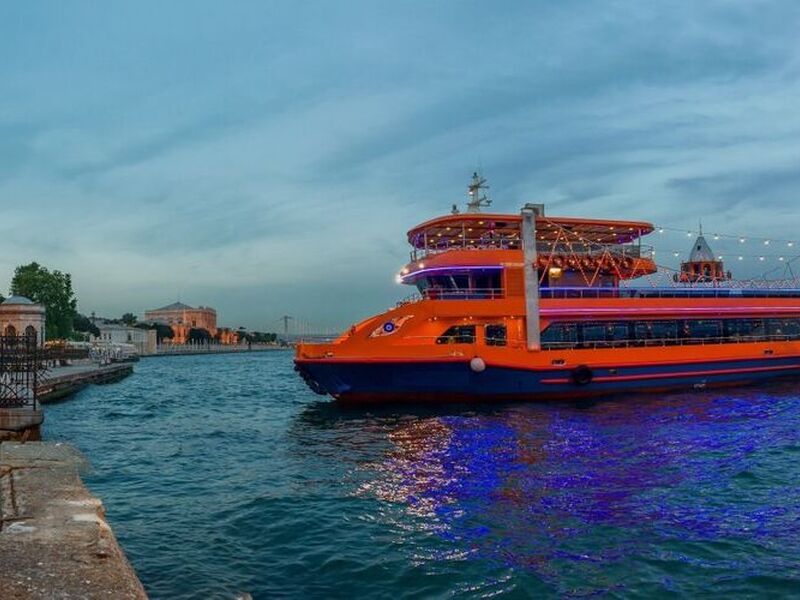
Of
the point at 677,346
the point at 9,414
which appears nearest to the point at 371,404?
the point at 9,414

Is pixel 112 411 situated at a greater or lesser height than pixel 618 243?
lesser

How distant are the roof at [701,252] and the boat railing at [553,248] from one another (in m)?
9.91

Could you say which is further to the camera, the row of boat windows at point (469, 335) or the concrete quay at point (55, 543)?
the row of boat windows at point (469, 335)

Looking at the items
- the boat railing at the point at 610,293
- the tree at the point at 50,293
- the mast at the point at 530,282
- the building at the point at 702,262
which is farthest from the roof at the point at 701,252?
the tree at the point at 50,293

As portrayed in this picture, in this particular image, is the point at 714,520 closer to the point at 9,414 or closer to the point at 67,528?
the point at 67,528

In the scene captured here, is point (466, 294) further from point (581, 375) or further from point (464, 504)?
point (464, 504)

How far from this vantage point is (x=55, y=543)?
587 centimetres

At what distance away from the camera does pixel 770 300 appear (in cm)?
3119

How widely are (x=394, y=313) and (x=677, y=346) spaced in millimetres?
12512

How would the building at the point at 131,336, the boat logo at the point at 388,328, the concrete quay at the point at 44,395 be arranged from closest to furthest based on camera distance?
1. the concrete quay at the point at 44,395
2. the boat logo at the point at 388,328
3. the building at the point at 131,336

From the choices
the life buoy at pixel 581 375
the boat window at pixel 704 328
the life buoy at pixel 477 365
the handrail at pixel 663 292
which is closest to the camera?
the life buoy at pixel 477 365

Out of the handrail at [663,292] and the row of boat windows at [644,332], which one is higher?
the handrail at [663,292]

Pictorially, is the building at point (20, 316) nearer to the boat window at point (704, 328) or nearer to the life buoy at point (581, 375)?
the life buoy at point (581, 375)

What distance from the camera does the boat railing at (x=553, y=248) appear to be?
91.2 feet
